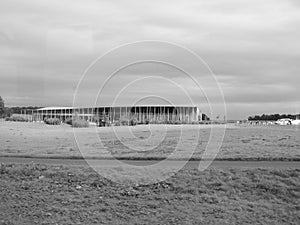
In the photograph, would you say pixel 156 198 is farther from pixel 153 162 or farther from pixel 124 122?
pixel 124 122

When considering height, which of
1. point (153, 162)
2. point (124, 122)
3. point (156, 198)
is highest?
point (124, 122)

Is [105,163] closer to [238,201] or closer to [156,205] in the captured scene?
[156,205]

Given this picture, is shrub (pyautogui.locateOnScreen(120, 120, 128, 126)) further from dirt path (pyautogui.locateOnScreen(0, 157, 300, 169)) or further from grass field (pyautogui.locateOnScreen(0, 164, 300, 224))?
grass field (pyautogui.locateOnScreen(0, 164, 300, 224))

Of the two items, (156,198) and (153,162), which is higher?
(153,162)

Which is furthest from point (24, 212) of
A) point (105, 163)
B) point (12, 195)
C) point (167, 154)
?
point (167, 154)

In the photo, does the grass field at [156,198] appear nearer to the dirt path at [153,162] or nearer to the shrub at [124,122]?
the dirt path at [153,162]

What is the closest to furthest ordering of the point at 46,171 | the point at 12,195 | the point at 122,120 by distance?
the point at 12,195 < the point at 46,171 < the point at 122,120

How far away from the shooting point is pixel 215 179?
46.0ft

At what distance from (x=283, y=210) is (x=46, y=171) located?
26.7ft

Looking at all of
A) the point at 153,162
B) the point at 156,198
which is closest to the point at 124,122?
the point at 153,162

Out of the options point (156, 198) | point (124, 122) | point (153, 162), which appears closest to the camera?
point (156, 198)

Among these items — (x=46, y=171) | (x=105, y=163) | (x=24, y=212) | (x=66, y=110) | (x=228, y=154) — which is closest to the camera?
(x=24, y=212)

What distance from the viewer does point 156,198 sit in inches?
504

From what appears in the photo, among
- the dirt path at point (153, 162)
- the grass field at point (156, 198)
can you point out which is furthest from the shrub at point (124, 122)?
the grass field at point (156, 198)
